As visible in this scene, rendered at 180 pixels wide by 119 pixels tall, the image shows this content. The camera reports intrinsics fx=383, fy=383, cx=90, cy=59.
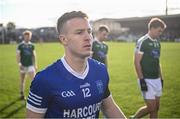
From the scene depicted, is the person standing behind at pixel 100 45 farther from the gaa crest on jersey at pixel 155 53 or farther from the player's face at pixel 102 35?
the gaa crest on jersey at pixel 155 53

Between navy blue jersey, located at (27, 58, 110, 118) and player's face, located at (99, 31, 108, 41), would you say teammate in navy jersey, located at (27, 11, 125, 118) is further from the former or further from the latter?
player's face, located at (99, 31, 108, 41)

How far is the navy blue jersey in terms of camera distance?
9.74 feet

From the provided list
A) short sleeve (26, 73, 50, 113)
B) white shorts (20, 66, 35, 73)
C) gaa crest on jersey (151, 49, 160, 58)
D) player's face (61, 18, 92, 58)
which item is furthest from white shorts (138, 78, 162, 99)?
white shorts (20, 66, 35, 73)

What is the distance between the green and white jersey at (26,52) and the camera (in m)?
11.5

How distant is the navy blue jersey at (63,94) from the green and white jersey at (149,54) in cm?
443

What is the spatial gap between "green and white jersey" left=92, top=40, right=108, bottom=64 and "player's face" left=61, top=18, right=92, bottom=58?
584 centimetres

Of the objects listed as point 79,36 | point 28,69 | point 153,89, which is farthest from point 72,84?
point 28,69

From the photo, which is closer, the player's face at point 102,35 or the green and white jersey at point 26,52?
the player's face at point 102,35

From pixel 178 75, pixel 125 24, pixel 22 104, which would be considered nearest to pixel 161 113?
pixel 22 104

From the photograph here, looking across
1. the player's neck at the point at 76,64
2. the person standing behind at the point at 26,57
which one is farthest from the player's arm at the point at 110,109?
the person standing behind at the point at 26,57

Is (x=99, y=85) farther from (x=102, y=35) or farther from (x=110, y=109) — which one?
(x=102, y=35)

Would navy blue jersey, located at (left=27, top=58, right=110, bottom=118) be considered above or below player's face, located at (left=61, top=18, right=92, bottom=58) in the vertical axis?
below

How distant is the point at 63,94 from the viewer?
2975 mm

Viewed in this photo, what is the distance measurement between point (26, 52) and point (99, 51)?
3238mm
